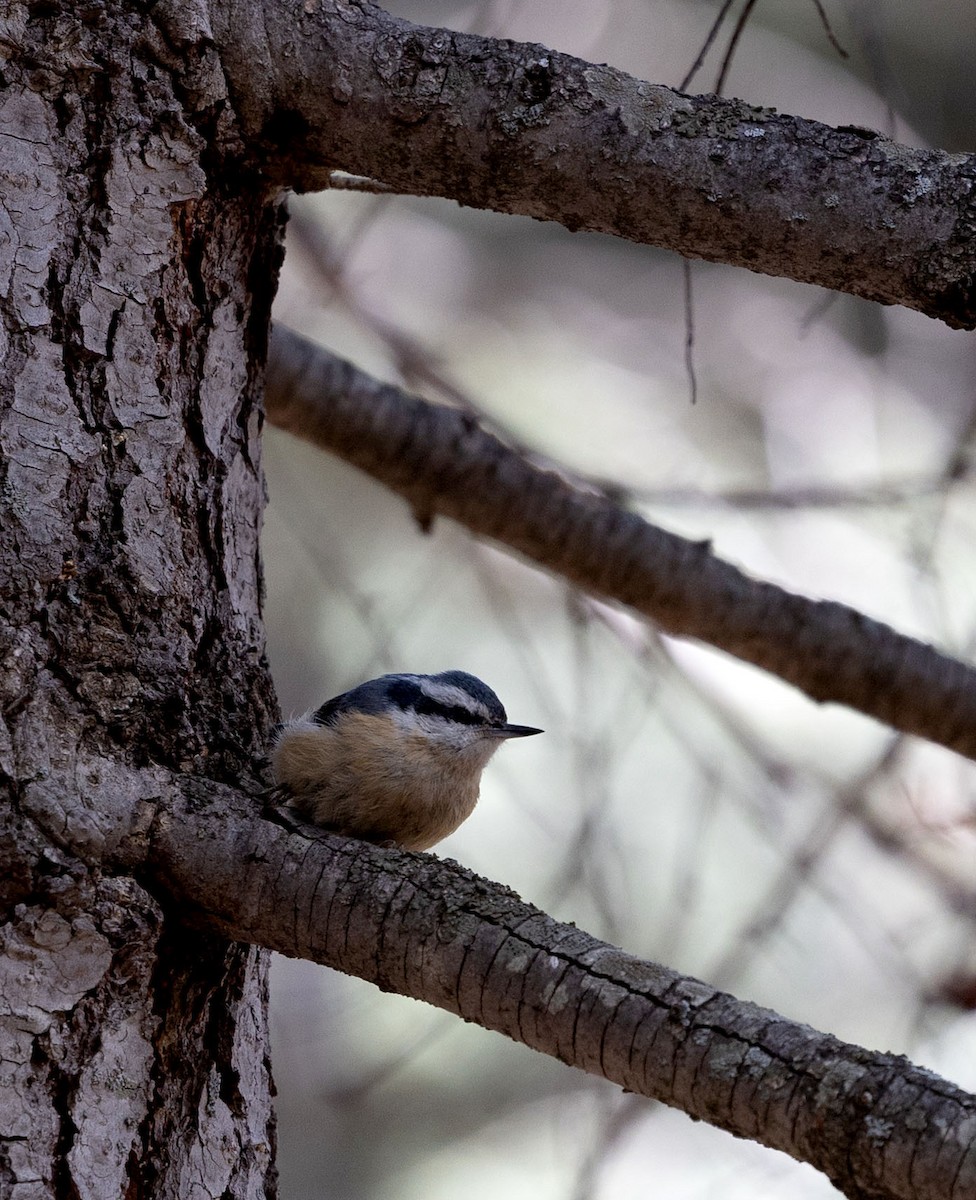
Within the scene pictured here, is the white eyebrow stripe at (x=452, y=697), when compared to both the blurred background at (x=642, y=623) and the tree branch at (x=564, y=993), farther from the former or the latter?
the tree branch at (x=564, y=993)

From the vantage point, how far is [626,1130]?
114 inches

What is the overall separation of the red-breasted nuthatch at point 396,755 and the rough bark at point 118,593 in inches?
5.6

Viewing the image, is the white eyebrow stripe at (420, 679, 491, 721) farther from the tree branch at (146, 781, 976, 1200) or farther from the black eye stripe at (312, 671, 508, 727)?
the tree branch at (146, 781, 976, 1200)

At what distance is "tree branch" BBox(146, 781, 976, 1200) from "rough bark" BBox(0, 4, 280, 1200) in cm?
11

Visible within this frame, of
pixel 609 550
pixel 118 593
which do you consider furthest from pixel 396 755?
pixel 609 550

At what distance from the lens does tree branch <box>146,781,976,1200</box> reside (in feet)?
3.99

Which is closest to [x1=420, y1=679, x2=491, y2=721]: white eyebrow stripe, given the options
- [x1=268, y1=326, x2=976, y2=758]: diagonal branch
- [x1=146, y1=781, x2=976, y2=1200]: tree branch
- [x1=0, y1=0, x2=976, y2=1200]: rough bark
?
[x1=268, y1=326, x2=976, y2=758]: diagonal branch

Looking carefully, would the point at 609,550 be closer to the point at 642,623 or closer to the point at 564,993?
the point at 642,623

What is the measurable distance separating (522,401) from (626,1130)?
2.23 metres

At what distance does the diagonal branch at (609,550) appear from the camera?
2770mm

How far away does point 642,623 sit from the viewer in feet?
11.0

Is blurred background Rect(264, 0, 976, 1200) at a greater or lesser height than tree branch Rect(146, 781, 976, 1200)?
greater

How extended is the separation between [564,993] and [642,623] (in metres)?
2.00

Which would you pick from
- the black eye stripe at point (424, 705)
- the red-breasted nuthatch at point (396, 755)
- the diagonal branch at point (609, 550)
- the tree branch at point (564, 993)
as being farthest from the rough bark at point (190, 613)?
the diagonal branch at point (609, 550)
